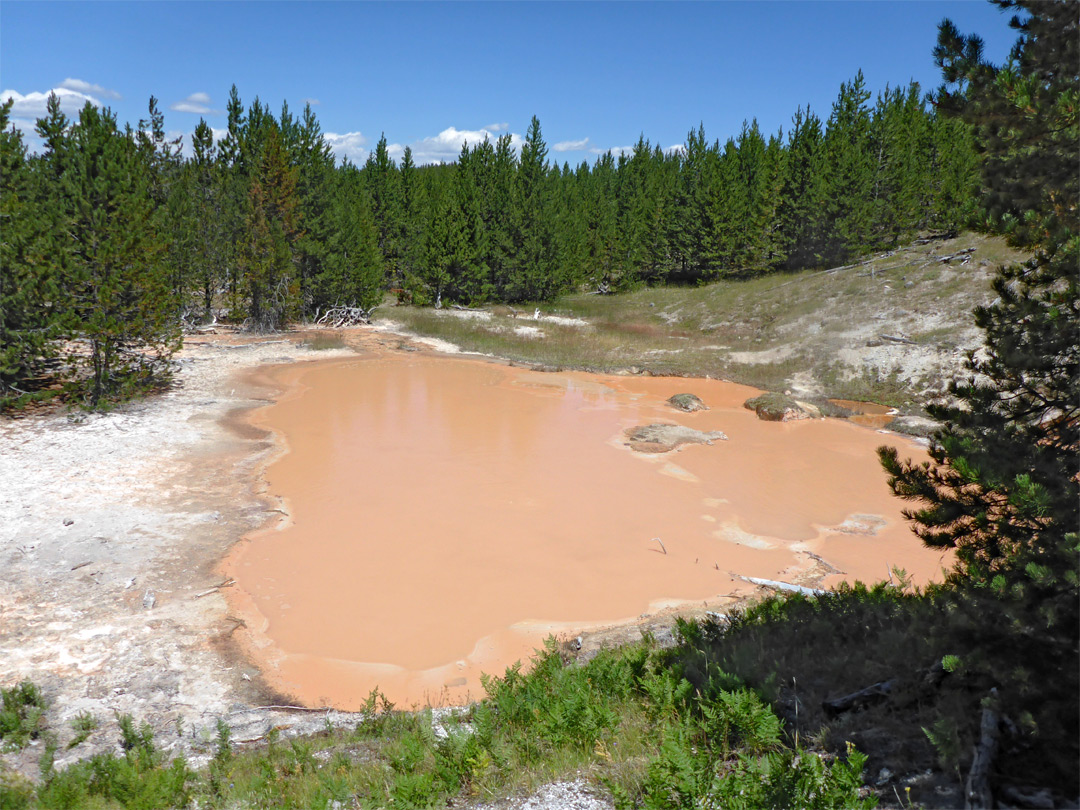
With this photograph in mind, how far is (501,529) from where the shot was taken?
14086mm

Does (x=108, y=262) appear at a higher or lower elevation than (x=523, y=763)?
higher

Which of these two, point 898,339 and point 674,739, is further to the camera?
point 898,339

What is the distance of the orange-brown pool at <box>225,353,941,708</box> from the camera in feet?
33.8

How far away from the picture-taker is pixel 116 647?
9.33 m

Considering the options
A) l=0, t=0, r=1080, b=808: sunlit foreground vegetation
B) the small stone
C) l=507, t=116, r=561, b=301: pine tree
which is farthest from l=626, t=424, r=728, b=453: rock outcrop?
l=507, t=116, r=561, b=301: pine tree

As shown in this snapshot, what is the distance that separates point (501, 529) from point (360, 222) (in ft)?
100

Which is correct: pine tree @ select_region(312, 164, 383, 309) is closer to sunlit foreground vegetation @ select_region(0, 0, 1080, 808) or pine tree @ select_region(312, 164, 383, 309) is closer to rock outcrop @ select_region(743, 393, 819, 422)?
rock outcrop @ select_region(743, 393, 819, 422)

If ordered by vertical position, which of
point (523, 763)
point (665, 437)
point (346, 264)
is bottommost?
point (523, 763)

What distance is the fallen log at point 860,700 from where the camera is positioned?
238 inches

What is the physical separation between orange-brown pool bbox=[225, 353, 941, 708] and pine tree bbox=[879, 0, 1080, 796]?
630cm

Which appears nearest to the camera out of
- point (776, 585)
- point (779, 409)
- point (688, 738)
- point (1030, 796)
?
point (1030, 796)

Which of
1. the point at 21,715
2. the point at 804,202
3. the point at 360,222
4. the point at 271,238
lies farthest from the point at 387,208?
the point at 21,715

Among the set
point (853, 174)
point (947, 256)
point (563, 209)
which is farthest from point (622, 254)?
point (947, 256)

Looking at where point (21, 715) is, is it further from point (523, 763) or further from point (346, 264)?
point (346, 264)
